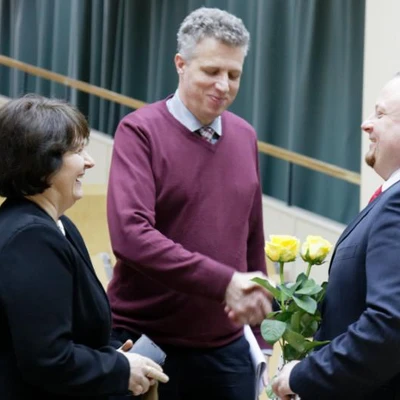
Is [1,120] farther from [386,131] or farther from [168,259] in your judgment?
[386,131]

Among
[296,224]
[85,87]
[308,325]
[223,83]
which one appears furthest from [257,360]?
[85,87]

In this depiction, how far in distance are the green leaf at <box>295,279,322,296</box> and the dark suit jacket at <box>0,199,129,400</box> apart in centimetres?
45

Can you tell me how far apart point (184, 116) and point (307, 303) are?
86cm

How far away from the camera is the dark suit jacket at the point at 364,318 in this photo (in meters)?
1.83

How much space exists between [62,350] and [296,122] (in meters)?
5.34

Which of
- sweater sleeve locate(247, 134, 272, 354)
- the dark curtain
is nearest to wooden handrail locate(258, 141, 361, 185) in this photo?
the dark curtain

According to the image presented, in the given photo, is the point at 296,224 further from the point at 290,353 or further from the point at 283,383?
the point at 283,383

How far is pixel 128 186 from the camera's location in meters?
2.53

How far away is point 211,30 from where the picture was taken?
106 inches

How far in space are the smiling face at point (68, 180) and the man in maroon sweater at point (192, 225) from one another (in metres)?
0.45

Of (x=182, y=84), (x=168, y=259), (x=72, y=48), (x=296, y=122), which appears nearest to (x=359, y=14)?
(x=296, y=122)

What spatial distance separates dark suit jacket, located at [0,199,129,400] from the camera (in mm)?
1835

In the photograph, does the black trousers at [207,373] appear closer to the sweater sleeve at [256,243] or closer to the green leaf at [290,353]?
the sweater sleeve at [256,243]

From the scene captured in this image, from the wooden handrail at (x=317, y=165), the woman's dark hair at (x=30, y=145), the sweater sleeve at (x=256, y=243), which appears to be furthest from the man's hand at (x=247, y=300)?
the wooden handrail at (x=317, y=165)
